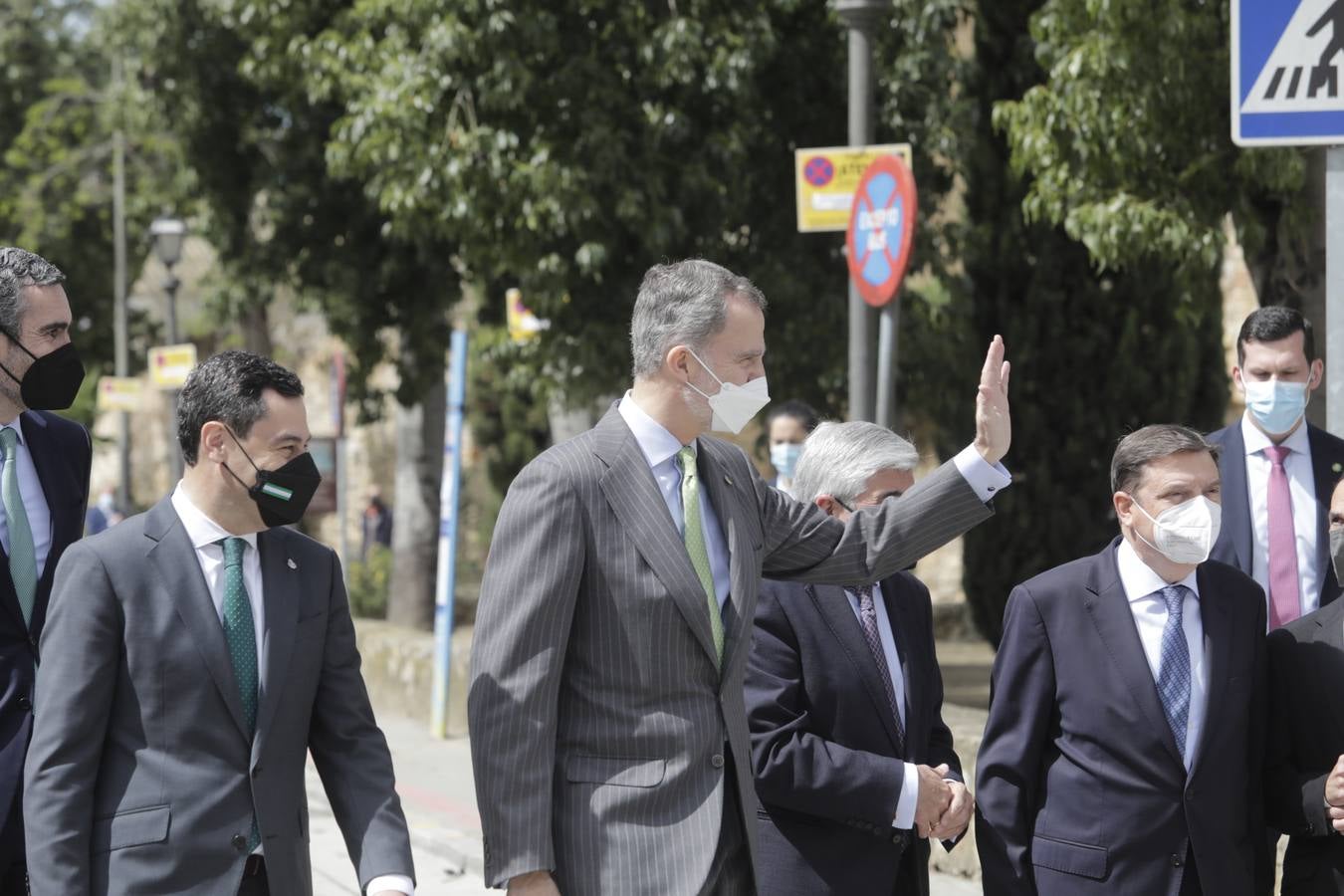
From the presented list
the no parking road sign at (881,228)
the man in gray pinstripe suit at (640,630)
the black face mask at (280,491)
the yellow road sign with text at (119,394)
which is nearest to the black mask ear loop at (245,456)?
the black face mask at (280,491)

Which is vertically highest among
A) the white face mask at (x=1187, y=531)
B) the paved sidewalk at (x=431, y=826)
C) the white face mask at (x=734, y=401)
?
the white face mask at (x=734, y=401)

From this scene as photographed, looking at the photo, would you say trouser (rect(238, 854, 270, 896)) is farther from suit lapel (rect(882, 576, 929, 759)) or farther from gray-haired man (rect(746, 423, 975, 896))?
suit lapel (rect(882, 576, 929, 759))

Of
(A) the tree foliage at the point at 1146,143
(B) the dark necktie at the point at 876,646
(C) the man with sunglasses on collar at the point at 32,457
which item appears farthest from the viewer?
(A) the tree foliage at the point at 1146,143

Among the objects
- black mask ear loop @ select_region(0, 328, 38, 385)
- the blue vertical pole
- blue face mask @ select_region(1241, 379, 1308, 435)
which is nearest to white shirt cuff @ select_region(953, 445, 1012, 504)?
blue face mask @ select_region(1241, 379, 1308, 435)

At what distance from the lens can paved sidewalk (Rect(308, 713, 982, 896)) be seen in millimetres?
8391

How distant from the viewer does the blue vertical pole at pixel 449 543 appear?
39.5 feet

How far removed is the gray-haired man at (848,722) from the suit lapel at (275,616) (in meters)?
1.17

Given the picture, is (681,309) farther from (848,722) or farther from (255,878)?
(255,878)

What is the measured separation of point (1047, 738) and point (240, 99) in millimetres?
13347

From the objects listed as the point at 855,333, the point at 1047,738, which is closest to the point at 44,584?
the point at 1047,738

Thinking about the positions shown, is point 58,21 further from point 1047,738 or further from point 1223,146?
point 1047,738

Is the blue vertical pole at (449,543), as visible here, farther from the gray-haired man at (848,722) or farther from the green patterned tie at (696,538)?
the green patterned tie at (696,538)

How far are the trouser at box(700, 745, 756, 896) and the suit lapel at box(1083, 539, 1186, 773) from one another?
3.45 ft

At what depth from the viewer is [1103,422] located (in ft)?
48.4
